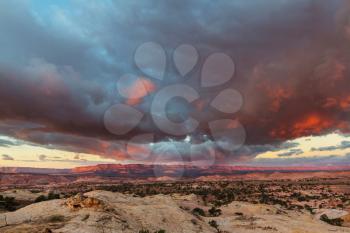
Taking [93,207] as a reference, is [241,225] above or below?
below

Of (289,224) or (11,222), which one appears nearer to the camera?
(11,222)

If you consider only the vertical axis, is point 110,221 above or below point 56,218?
below

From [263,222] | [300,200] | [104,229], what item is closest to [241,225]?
[263,222]

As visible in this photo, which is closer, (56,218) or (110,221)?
(110,221)

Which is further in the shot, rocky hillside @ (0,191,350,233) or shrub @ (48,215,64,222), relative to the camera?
shrub @ (48,215,64,222)

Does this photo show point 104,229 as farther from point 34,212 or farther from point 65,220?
point 34,212

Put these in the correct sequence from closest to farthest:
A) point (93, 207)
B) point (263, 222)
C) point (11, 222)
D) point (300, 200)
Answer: point (11, 222) < point (93, 207) < point (263, 222) < point (300, 200)

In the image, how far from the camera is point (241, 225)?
5391cm

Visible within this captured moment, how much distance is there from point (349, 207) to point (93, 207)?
80.0m

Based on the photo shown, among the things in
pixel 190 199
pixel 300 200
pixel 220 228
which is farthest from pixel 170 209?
pixel 300 200

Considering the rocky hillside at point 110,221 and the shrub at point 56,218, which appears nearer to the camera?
the rocky hillside at point 110,221

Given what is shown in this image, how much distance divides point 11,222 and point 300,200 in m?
102

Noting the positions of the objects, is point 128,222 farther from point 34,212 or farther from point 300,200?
point 300,200

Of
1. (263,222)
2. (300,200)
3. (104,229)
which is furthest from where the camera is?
(300,200)
